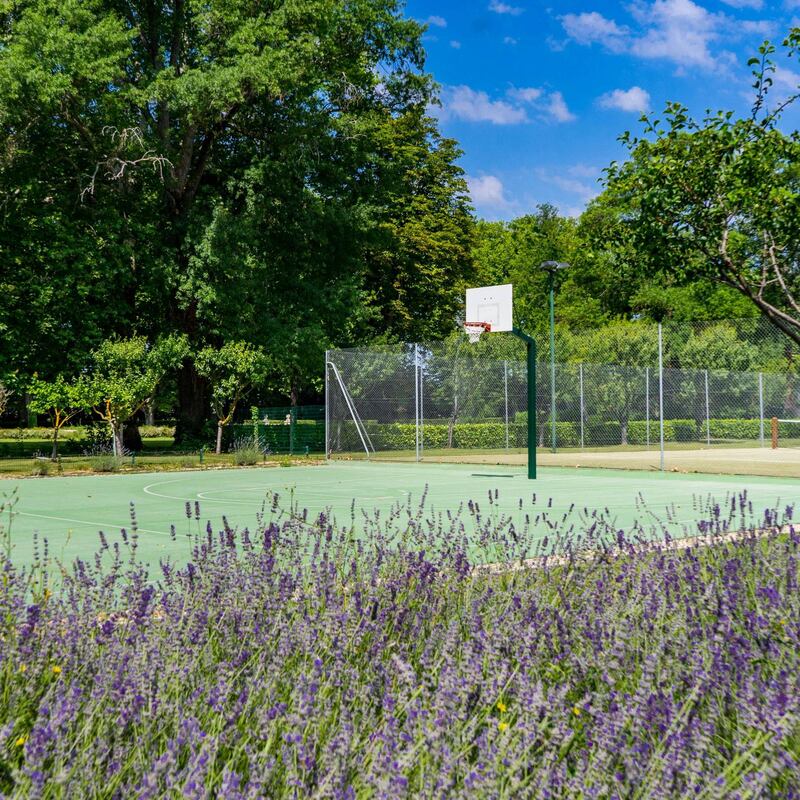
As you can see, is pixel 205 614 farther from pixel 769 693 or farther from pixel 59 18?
pixel 59 18

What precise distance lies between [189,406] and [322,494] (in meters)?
16.9

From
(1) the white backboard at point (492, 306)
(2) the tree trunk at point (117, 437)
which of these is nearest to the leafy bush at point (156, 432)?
(2) the tree trunk at point (117, 437)

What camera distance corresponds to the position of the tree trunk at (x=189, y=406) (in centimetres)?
3092

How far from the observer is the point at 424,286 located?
40562 millimetres

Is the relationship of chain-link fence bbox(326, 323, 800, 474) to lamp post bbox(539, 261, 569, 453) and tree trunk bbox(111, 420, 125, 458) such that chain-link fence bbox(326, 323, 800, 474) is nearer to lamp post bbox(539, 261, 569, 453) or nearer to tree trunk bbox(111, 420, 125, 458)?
lamp post bbox(539, 261, 569, 453)

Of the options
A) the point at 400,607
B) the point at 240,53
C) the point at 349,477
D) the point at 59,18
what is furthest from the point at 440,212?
the point at 400,607

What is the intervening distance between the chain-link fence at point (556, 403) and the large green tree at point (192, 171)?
4.19 m

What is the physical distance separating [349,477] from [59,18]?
1457 cm

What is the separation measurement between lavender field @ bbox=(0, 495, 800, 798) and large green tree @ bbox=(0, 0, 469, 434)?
73.9 feet

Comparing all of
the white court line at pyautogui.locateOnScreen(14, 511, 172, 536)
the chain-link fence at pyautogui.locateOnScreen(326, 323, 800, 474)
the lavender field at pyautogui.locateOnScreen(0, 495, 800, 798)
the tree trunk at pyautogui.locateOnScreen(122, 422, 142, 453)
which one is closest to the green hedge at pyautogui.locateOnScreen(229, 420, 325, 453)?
the tree trunk at pyautogui.locateOnScreen(122, 422, 142, 453)

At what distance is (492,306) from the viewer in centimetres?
2181

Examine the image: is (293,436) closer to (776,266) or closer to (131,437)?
(131,437)

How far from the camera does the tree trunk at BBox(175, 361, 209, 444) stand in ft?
101

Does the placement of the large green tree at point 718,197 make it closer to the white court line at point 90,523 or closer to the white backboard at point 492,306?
the white court line at point 90,523
